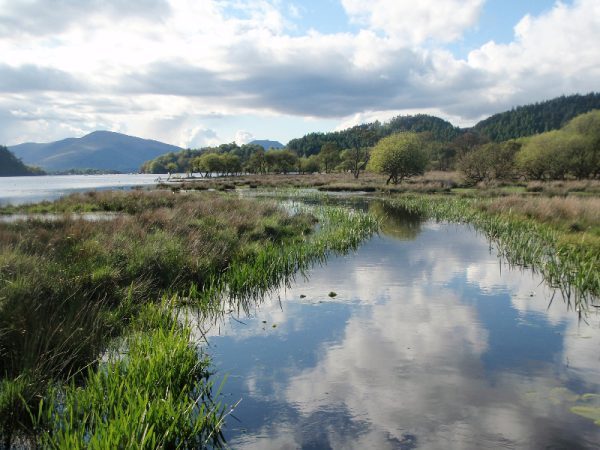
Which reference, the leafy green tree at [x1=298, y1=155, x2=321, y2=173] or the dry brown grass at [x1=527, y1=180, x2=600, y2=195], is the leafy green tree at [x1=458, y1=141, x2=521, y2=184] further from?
the leafy green tree at [x1=298, y1=155, x2=321, y2=173]

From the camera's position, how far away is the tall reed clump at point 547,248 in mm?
14156

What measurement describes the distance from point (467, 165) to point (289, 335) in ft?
218

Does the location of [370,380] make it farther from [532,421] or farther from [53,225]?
[53,225]

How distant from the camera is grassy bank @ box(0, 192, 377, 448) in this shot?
6.16 m

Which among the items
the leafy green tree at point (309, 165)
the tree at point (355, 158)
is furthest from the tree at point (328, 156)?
the tree at point (355, 158)

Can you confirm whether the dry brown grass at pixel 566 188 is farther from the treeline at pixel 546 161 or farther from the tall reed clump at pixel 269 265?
the tall reed clump at pixel 269 265

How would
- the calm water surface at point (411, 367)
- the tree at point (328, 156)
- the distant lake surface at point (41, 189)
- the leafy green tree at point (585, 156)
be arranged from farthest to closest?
the tree at point (328, 156) → the leafy green tree at point (585, 156) → the distant lake surface at point (41, 189) → the calm water surface at point (411, 367)

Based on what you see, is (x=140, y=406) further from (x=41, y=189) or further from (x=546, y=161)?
(x=41, y=189)

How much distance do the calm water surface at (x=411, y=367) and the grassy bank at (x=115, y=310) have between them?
1150 millimetres

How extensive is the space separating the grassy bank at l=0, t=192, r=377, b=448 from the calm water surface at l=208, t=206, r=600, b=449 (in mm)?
1150

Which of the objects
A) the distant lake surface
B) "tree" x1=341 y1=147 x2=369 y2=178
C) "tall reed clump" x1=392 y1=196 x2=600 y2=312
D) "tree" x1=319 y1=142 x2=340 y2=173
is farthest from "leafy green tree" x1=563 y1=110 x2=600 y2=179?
"tree" x1=319 y1=142 x2=340 y2=173

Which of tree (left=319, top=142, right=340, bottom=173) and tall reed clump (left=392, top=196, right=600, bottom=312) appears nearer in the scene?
tall reed clump (left=392, top=196, right=600, bottom=312)

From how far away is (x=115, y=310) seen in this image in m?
10.5

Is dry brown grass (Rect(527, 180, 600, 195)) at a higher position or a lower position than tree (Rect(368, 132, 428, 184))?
lower
